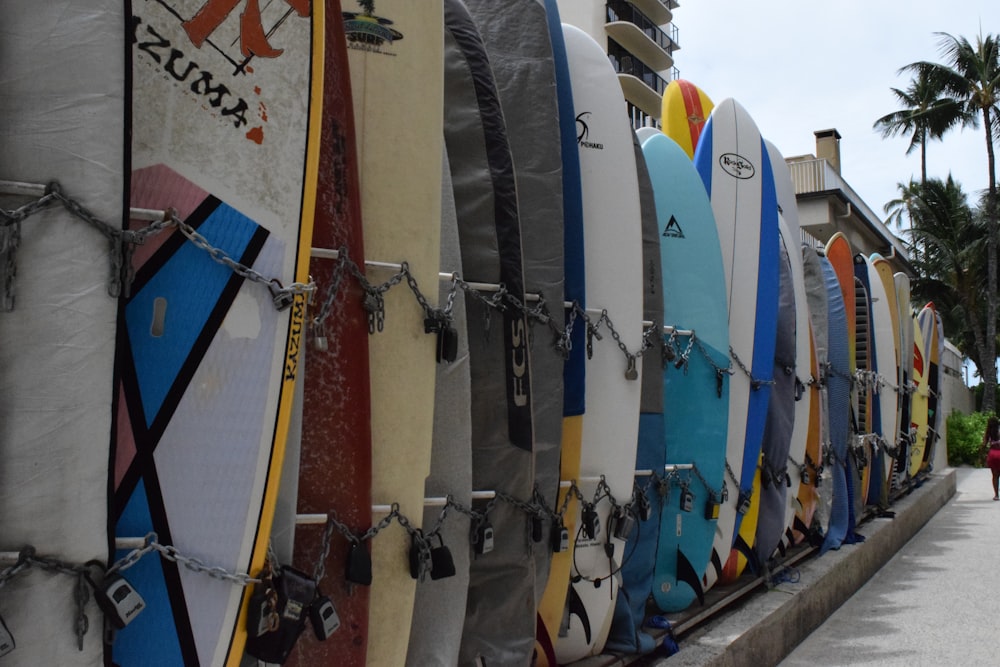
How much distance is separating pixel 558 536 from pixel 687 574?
1382 mm

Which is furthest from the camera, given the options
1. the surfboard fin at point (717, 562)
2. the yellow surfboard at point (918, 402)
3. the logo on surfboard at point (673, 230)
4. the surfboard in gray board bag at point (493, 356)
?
the yellow surfboard at point (918, 402)

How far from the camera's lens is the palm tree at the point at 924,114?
21.2m

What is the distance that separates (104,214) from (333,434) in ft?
2.69

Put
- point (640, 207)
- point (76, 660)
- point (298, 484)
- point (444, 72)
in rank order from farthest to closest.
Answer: point (640, 207) → point (444, 72) → point (298, 484) → point (76, 660)

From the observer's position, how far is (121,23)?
Result: 171cm

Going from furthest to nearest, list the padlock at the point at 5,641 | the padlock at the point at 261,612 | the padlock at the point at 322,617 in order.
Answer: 1. the padlock at the point at 322,617
2. the padlock at the point at 261,612
3. the padlock at the point at 5,641

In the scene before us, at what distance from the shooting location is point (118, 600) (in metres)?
1.62

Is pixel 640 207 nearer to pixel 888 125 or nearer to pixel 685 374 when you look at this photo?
pixel 685 374

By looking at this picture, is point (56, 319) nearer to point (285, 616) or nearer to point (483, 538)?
point (285, 616)

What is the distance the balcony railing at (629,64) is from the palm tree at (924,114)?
810 centimetres

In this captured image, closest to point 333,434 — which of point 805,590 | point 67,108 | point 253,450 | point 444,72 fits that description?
point 253,450

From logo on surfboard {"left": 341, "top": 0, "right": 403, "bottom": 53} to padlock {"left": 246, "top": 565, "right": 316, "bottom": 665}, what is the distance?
4.85 feet

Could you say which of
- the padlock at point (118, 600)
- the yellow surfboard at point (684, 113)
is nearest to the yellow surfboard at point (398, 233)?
the padlock at point (118, 600)

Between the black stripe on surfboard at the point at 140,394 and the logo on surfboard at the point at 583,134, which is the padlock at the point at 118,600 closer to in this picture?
the black stripe on surfboard at the point at 140,394
